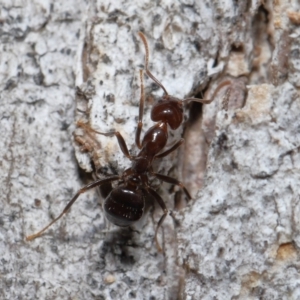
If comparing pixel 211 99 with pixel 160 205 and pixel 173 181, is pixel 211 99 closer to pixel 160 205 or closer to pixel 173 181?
pixel 173 181

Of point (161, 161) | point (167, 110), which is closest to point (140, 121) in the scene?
point (167, 110)

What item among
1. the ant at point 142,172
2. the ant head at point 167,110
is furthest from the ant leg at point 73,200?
the ant head at point 167,110

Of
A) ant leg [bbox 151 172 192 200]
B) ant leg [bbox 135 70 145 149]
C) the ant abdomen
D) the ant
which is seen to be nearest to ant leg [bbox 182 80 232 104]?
the ant

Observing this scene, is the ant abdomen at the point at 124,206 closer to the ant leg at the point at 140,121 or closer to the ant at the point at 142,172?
the ant at the point at 142,172

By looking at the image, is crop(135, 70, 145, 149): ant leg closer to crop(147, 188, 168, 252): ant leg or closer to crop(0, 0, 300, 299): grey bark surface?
crop(0, 0, 300, 299): grey bark surface

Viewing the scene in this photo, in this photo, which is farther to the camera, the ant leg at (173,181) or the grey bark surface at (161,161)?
the ant leg at (173,181)
